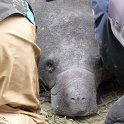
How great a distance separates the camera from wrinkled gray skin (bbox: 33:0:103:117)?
3582 mm

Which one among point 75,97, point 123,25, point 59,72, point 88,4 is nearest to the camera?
point 123,25

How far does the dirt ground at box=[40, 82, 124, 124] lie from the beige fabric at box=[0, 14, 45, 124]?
950mm

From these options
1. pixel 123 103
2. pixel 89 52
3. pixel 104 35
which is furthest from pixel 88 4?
pixel 123 103

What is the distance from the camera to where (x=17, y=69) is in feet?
8.15

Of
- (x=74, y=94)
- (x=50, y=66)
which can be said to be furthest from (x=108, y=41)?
(x=50, y=66)

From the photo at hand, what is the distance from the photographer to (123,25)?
301 cm

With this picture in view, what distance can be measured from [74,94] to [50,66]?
1.70ft

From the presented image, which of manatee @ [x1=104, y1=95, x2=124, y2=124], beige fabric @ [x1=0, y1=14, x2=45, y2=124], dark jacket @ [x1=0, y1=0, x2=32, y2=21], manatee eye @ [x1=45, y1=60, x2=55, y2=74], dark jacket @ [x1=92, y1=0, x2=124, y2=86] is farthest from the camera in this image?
manatee eye @ [x1=45, y1=60, x2=55, y2=74]

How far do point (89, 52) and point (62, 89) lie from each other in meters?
0.48

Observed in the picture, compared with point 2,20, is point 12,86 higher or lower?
lower

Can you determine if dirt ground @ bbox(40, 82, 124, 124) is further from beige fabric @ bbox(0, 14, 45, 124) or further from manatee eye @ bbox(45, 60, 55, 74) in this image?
beige fabric @ bbox(0, 14, 45, 124)

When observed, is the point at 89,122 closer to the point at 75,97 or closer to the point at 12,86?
the point at 75,97

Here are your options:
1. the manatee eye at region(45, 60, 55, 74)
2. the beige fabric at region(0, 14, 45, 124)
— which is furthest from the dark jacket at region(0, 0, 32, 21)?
the manatee eye at region(45, 60, 55, 74)

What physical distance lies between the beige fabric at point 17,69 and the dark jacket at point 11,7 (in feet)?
0.13
